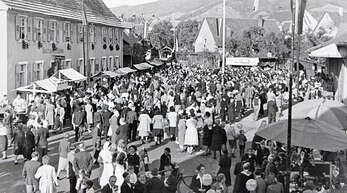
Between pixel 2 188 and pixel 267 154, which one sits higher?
pixel 267 154

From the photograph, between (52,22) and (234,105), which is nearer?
(234,105)

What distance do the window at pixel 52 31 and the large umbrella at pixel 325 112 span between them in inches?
817

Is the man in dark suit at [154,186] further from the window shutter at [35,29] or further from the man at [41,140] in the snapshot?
the window shutter at [35,29]

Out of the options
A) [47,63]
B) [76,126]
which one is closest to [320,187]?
[76,126]

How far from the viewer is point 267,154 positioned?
14.0 metres

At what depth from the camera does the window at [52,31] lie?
32469mm

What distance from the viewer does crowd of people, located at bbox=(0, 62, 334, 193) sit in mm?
11477

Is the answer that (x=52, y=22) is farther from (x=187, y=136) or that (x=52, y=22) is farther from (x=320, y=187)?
(x=320, y=187)

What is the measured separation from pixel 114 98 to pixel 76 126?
4805 millimetres

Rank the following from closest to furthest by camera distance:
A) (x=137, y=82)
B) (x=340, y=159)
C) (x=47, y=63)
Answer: (x=340, y=159)
(x=47, y=63)
(x=137, y=82)

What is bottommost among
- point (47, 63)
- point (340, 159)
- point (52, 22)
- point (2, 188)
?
point (2, 188)

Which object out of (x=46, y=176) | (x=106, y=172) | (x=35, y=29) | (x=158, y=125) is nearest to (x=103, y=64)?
(x=35, y=29)

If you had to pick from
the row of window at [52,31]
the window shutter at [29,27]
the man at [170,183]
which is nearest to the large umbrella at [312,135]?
the man at [170,183]

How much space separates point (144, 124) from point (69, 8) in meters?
19.7
